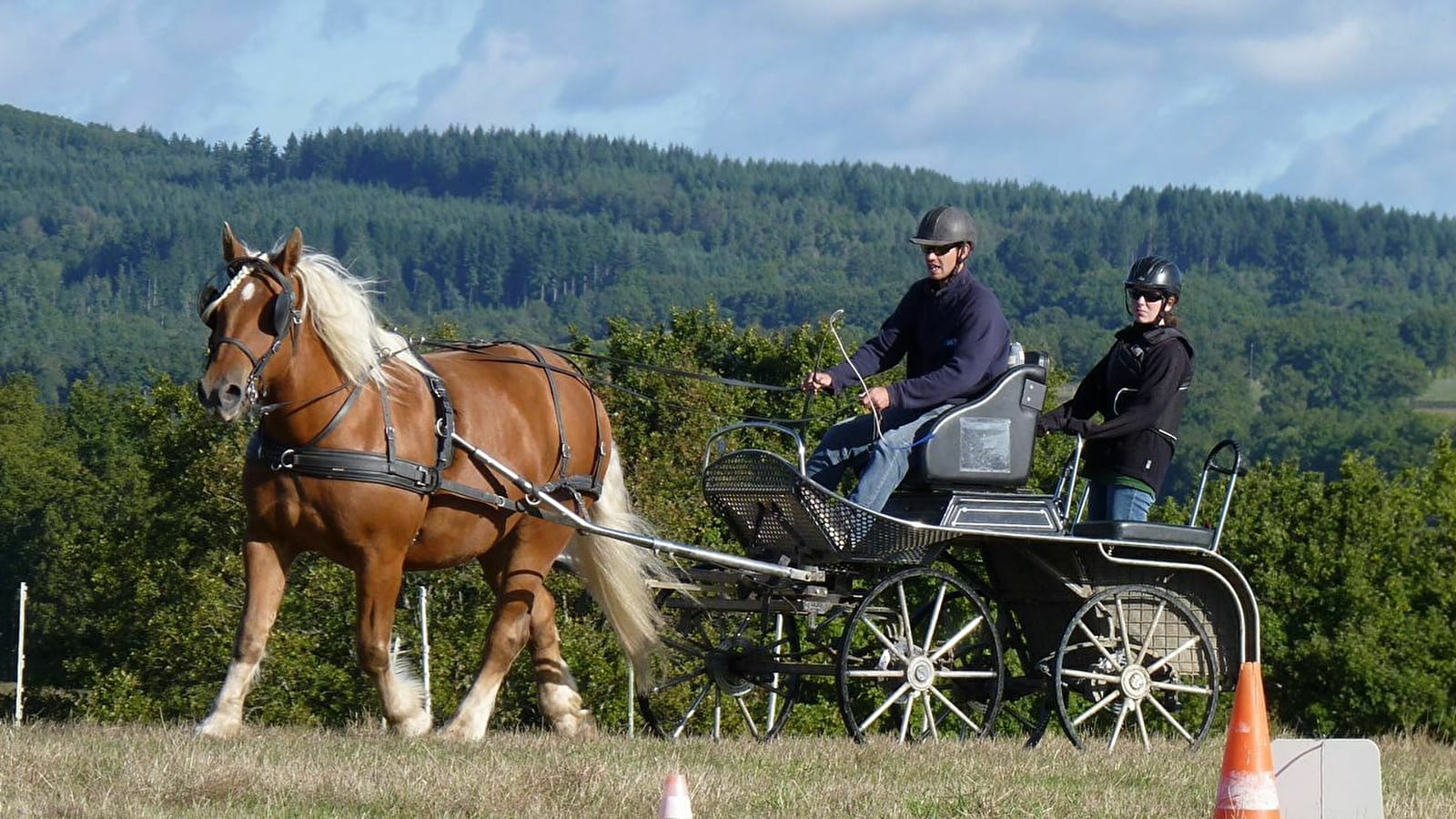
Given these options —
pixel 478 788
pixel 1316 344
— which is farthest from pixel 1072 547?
pixel 1316 344

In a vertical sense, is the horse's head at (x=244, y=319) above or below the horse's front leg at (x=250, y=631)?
above

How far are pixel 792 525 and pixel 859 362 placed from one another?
2.84ft

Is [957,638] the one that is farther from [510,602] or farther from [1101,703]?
[510,602]

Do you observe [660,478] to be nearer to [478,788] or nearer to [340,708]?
[340,708]

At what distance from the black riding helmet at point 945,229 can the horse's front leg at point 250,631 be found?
10.9 feet

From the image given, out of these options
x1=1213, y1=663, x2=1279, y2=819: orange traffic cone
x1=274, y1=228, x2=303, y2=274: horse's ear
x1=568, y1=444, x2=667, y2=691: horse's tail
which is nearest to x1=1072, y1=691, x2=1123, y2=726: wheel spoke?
x1=568, y1=444, x2=667, y2=691: horse's tail

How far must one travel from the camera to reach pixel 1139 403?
932 centimetres

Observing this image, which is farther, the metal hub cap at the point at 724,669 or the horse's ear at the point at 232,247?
the metal hub cap at the point at 724,669

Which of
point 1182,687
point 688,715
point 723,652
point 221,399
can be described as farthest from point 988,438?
point 221,399

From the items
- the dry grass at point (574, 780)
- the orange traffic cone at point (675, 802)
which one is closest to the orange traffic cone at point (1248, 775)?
the dry grass at point (574, 780)

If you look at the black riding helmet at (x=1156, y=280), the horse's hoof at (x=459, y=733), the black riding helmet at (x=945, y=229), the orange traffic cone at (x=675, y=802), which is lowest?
the horse's hoof at (x=459, y=733)

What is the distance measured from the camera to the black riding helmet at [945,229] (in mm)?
9234

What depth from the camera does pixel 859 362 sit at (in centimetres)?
945

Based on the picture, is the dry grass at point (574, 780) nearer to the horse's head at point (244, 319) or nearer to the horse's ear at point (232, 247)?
the horse's head at point (244, 319)
